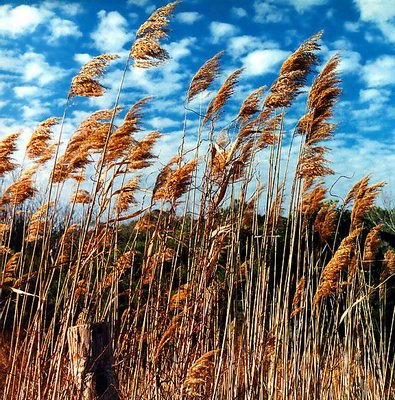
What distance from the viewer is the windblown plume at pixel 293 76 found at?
A: 349 centimetres

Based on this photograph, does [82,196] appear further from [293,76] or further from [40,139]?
[293,76]

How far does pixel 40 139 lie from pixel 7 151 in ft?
0.85

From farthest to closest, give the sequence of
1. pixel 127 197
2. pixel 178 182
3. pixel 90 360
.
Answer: pixel 127 197 < pixel 178 182 < pixel 90 360

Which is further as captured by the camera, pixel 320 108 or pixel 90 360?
pixel 320 108

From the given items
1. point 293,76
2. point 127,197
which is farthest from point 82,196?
point 293,76

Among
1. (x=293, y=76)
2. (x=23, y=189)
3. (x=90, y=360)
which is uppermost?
(x=293, y=76)

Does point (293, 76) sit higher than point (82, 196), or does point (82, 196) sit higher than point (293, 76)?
point (293, 76)

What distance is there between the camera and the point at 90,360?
8.80 ft

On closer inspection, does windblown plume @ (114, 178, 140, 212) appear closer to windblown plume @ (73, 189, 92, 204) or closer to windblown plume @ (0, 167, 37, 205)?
windblown plume @ (73, 189, 92, 204)

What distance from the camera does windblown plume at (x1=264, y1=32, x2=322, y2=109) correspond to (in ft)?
11.4

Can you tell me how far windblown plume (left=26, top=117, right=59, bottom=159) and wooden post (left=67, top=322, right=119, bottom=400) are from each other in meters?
1.90

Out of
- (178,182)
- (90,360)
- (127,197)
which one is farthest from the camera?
(127,197)

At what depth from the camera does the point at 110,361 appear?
2.75 meters

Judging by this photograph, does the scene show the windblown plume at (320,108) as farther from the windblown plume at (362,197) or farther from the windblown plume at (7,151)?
the windblown plume at (7,151)
